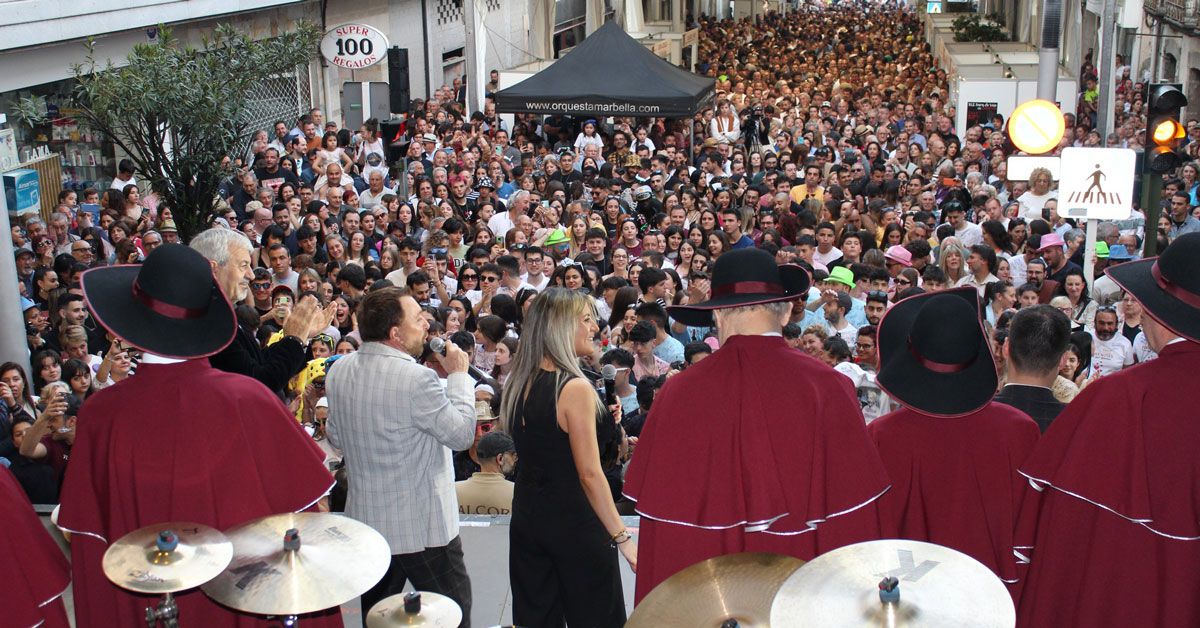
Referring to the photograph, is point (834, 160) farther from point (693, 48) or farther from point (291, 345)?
point (693, 48)

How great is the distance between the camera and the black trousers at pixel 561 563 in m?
4.85

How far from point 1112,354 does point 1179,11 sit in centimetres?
2136

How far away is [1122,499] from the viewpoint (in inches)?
163

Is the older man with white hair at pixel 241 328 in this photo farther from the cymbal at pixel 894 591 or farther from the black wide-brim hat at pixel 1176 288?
the black wide-brim hat at pixel 1176 288

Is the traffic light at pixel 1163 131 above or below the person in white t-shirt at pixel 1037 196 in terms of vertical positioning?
above

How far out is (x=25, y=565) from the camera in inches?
155

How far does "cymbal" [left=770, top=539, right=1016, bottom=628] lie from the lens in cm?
296

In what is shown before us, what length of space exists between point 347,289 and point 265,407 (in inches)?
261

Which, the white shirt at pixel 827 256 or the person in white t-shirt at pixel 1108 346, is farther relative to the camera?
the white shirt at pixel 827 256

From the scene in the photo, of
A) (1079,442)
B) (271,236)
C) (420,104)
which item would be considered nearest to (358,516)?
(1079,442)

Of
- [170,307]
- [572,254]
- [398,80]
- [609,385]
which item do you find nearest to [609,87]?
[398,80]

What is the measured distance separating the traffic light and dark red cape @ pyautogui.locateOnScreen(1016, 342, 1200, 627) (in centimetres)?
672

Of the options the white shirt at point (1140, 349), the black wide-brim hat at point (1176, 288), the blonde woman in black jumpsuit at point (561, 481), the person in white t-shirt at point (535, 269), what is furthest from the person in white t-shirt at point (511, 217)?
the black wide-brim hat at point (1176, 288)

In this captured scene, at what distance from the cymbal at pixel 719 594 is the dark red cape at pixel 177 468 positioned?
1.38 m
